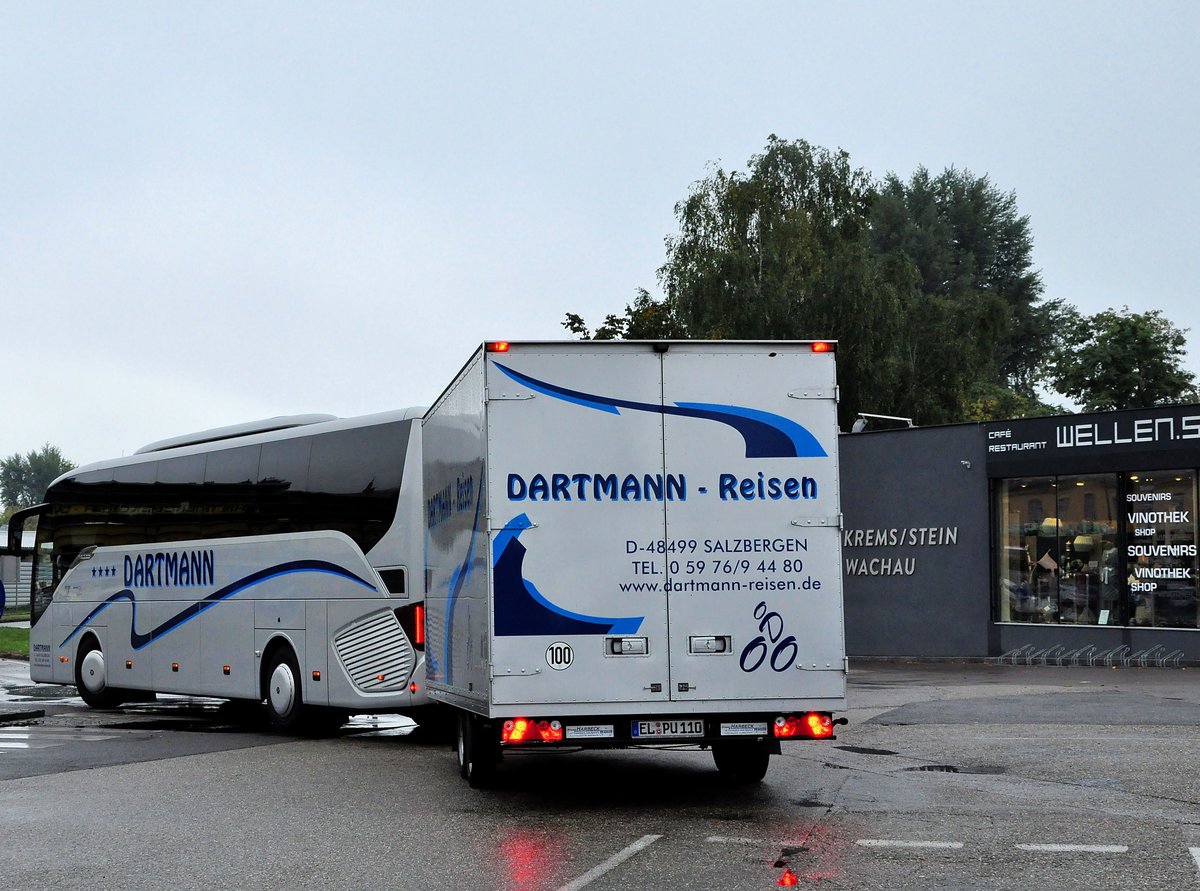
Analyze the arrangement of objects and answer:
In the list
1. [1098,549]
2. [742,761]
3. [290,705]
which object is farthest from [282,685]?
[1098,549]

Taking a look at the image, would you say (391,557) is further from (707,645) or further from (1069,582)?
(1069,582)

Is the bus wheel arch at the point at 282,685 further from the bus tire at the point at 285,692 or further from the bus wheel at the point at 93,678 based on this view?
the bus wheel at the point at 93,678

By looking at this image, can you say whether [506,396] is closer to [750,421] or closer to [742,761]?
[750,421]

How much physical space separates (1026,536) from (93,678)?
1853 cm

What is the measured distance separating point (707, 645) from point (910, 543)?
23.2 meters

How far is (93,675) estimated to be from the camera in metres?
21.9

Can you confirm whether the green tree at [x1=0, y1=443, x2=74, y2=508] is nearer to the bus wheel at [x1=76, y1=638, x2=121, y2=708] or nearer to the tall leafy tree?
the tall leafy tree

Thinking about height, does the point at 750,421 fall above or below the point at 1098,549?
above

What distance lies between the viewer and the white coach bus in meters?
16.2

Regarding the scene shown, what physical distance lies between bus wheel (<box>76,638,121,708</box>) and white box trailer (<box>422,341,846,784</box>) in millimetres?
13020

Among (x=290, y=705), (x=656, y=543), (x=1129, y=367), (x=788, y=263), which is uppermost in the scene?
(x=788, y=263)

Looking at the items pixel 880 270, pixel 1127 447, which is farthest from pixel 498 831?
pixel 880 270

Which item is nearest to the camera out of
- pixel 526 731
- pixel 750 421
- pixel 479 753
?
pixel 526 731

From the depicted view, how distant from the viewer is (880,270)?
58.2 meters
